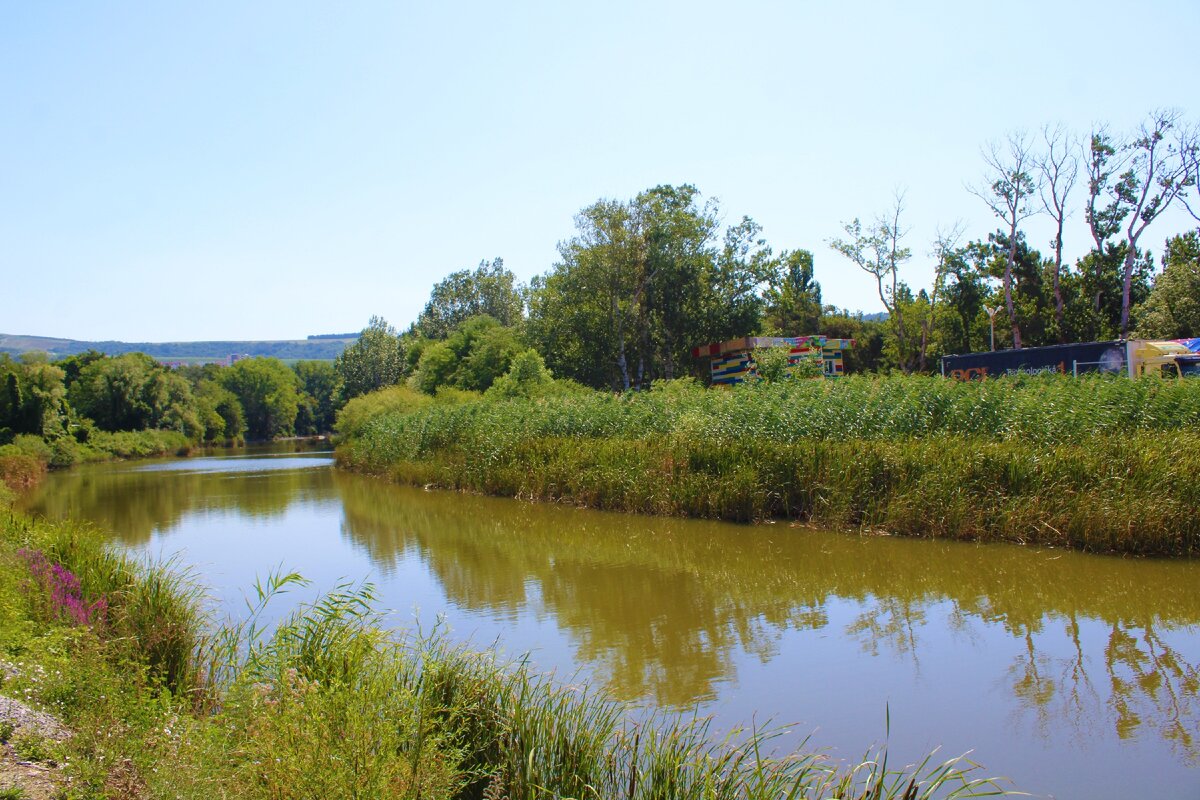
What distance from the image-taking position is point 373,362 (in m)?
65.4

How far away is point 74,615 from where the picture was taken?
6.58 m

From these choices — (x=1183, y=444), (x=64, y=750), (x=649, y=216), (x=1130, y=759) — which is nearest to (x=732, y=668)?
(x=1130, y=759)

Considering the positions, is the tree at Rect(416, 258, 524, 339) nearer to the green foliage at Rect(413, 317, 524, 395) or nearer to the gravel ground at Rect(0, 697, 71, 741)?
the green foliage at Rect(413, 317, 524, 395)

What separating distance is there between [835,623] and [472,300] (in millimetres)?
62621

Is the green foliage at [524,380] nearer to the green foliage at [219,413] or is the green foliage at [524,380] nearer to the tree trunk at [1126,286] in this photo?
the tree trunk at [1126,286]

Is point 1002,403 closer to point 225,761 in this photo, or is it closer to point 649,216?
point 225,761

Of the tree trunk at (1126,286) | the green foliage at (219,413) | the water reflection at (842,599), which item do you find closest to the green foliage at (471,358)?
the tree trunk at (1126,286)

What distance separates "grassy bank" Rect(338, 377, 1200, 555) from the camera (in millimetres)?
12125

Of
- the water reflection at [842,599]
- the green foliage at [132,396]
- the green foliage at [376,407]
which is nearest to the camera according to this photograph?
the water reflection at [842,599]

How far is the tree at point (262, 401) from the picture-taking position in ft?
301

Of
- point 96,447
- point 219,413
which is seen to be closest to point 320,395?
point 219,413

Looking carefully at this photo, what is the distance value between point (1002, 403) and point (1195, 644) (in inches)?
280

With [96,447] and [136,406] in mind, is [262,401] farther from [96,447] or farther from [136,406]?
[96,447]

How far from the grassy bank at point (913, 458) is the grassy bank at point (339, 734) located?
767 centimetres
